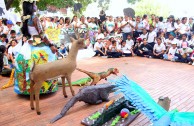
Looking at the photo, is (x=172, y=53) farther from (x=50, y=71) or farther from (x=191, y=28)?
(x=50, y=71)

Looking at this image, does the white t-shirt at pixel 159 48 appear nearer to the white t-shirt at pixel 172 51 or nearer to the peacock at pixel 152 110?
the white t-shirt at pixel 172 51

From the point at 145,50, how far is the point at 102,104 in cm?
500

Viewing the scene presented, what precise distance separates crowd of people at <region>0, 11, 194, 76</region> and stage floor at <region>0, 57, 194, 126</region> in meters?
0.91

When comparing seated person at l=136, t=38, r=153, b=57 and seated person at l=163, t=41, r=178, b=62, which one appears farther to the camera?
seated person at l=136, t=38, r=153, b=57

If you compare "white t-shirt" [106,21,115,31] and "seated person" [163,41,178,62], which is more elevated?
"white t-shirt" [106,21,115,31]

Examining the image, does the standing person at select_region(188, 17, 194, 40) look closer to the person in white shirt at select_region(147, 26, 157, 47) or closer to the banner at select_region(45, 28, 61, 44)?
the person in white shirt at select_region(147, 26, 157, 47)

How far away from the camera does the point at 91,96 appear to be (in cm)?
382

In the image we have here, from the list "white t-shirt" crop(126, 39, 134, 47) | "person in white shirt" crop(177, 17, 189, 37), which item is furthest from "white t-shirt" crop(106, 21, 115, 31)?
"person in white shirt" crop(177, 17, 189, 37)

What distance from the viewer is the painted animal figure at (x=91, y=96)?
11.7 feet

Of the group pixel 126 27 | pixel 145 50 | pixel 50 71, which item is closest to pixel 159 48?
pixel 145 50

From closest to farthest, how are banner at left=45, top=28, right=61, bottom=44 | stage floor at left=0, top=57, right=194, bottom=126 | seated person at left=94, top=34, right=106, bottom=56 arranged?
stage floor at left=0, top=57, right=194, bottom=126 → banner at left=45, top=28, right=61, bottom=44 → seated person at left=94, top=34, right=106, bottom=56

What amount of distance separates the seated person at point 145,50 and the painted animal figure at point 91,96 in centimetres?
482

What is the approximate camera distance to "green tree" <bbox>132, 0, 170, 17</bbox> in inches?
848

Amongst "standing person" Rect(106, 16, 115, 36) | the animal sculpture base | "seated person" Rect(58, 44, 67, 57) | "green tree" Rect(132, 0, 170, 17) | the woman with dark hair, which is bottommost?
the animal sculpture base
